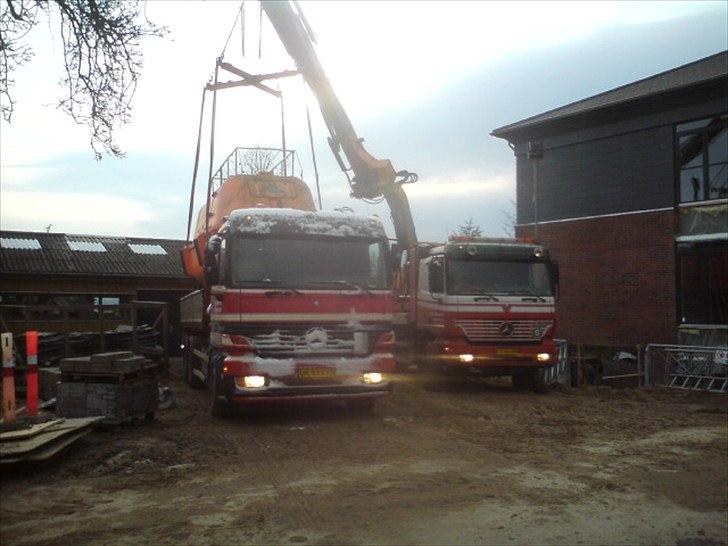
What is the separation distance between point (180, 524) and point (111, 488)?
1416mm

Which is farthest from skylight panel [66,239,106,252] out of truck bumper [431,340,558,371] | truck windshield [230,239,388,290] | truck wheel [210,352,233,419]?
truck windshield [230,239,388,290]

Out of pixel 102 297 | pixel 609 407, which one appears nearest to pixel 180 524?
pixel 609 407

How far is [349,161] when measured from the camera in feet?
55.6

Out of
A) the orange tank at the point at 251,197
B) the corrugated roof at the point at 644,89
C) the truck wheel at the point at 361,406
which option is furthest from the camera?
the corrugated roof at the point at 644,89

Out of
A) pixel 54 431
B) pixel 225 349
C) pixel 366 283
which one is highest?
pixel 366 283

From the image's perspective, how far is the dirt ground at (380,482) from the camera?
5.92 meters

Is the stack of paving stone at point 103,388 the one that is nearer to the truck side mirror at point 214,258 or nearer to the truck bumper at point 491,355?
the truck side mirror at point 214,258

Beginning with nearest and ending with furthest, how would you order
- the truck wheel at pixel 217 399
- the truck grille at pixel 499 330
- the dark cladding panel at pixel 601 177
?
the truck wheel at pixel 217 399, the truck grille at pixel 499 330, the dark cladding panel at pixel 601 177

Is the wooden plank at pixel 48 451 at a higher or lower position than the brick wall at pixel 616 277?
lower

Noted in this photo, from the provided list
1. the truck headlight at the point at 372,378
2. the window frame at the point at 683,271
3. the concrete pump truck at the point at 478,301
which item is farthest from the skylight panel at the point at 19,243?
the window frame at the point at 683,271

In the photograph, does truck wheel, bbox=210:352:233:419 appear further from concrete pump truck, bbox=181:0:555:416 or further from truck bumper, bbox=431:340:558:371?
truck bumper, bbox=431:340:558:371

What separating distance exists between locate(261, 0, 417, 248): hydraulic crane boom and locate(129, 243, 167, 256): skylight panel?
1623cm

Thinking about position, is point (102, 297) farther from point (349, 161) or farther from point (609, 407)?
point (609, 407)

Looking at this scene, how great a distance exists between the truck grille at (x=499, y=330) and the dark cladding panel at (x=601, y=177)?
891 cm
